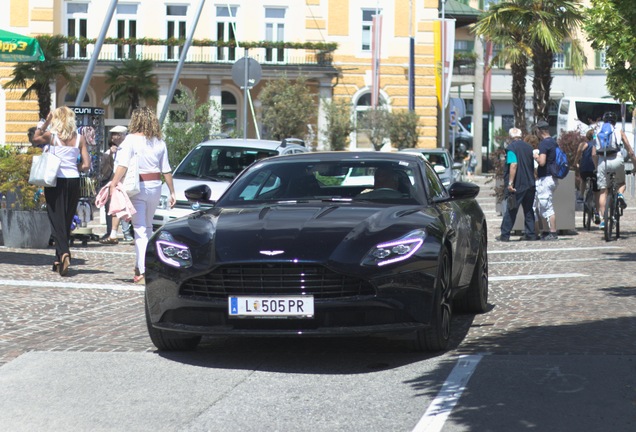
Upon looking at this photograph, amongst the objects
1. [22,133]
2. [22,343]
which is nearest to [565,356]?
[22,343]

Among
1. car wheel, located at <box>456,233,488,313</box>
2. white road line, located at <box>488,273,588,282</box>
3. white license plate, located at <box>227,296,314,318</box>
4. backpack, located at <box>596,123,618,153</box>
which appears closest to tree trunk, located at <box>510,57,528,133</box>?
backpack, located at <box>596,123,618,153</box>

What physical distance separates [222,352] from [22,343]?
1.53m

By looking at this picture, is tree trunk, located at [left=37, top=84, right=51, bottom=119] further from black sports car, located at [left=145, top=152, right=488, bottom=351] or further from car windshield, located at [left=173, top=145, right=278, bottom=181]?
black sports car, located at [left=145, top=152, right=488, bottom=351]

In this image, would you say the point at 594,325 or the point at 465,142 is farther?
the point at 465,142

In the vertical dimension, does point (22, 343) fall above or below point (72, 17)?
below

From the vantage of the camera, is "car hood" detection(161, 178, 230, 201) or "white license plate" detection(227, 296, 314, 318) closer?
"white license plate" detection(227, 296, 314, 318)

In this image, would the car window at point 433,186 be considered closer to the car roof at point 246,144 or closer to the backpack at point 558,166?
the car roof at point 246,144

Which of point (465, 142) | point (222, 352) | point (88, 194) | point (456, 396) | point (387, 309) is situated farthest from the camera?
point (465, 142)

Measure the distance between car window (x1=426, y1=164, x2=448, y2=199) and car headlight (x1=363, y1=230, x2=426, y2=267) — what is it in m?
A: 1.43

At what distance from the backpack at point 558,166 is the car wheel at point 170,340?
12548 mm

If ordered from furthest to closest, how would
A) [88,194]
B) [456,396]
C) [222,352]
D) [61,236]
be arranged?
[88,194], [61,236], [222,352], [456,396]

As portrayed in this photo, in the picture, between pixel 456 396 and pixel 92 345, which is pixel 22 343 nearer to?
pixel 92 345

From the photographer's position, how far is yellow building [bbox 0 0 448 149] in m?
54.5

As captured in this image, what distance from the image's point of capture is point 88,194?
21.0m
